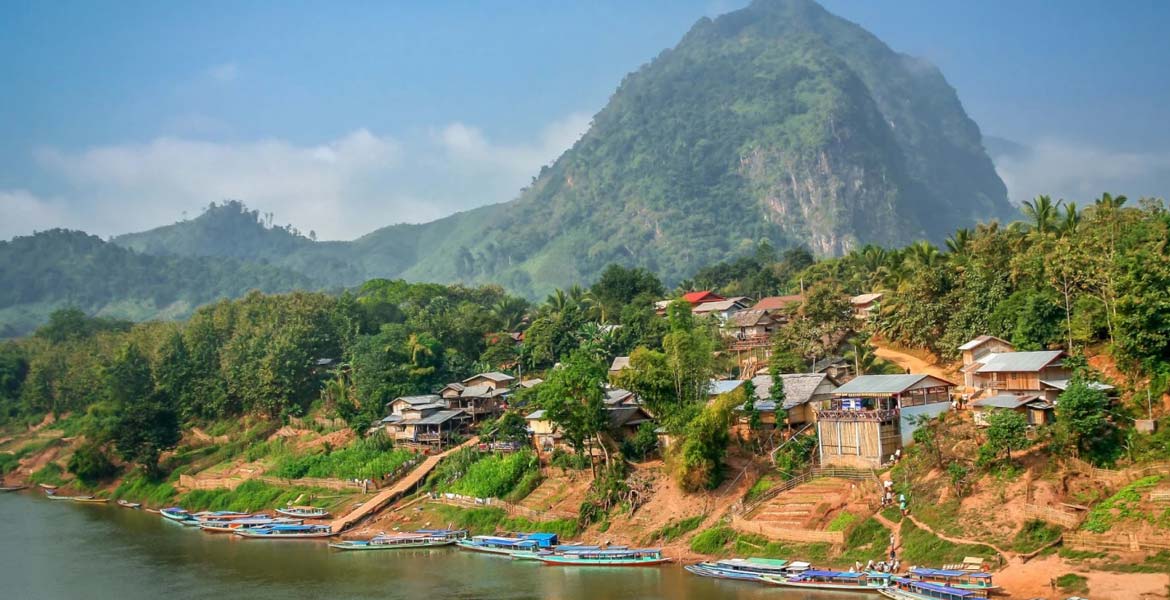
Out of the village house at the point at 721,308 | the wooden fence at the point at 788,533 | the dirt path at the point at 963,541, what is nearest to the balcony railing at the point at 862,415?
the dirt path at the point at 963,541

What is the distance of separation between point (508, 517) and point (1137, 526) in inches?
1052

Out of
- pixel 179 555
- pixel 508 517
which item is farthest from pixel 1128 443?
pixel 179 555

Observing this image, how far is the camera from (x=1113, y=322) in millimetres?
37875

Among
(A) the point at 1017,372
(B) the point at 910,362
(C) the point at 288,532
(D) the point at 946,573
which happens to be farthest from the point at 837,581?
(C) the point at 288,532

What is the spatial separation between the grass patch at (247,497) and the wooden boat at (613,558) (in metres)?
20.6

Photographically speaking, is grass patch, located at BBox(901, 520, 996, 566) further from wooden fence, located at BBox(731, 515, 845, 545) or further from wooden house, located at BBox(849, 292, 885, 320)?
wooden house, located at BBox(849, 292, 885, 320)

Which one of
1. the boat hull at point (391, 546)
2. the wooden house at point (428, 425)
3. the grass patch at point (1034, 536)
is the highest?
the wooden house at point (428, 425)

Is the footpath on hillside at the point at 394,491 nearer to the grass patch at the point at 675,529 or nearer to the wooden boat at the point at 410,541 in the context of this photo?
the wooden boat at the point at 410,541

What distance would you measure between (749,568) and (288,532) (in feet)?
85.9

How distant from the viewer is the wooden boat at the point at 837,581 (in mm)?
32281

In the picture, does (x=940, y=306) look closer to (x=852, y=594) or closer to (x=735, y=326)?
(x=735, y=326)

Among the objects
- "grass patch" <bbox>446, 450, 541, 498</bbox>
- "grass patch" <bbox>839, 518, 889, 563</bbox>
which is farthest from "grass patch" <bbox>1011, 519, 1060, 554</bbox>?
"grass patch" <bbox>446, 450, 541, 498</bbox>

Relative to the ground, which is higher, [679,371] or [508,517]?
[679,371]

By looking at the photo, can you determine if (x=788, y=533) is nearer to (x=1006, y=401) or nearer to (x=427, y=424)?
(x=1006, y=401)
